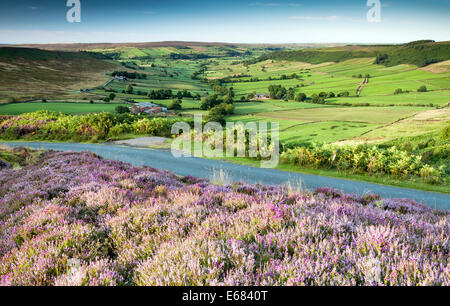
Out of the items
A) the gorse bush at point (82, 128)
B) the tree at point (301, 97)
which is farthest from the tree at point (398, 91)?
the gorse bush at point (82, 128)

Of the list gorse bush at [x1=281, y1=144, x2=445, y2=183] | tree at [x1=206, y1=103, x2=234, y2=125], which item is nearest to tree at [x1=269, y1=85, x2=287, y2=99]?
tree at [x1=206, y1=103, x2=234, y2=125]

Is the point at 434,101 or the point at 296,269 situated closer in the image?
the point at 296,269

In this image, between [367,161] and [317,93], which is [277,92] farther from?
[367,161]

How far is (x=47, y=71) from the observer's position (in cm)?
12938

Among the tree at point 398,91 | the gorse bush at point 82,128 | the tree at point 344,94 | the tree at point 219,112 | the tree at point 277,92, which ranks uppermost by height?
the tree at point 277,92

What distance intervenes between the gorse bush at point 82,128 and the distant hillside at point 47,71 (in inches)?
2086

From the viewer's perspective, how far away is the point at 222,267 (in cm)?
313

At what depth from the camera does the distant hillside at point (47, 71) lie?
93.5 m

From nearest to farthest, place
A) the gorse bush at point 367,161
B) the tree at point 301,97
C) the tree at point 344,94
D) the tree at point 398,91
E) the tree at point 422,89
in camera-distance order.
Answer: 1. the gorse bush at point 367,161
2. the tree at point 422,89
3. the tree at point 398,91
4. the tree at point 344,94
5. the tree at point 301,97

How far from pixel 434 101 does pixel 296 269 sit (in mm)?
92072

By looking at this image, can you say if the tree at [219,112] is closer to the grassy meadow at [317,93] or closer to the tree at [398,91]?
the grassy meadow at [317,93]

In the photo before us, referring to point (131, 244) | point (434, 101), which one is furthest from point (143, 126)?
point (434, 101)

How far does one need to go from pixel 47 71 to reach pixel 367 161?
6238 inches
